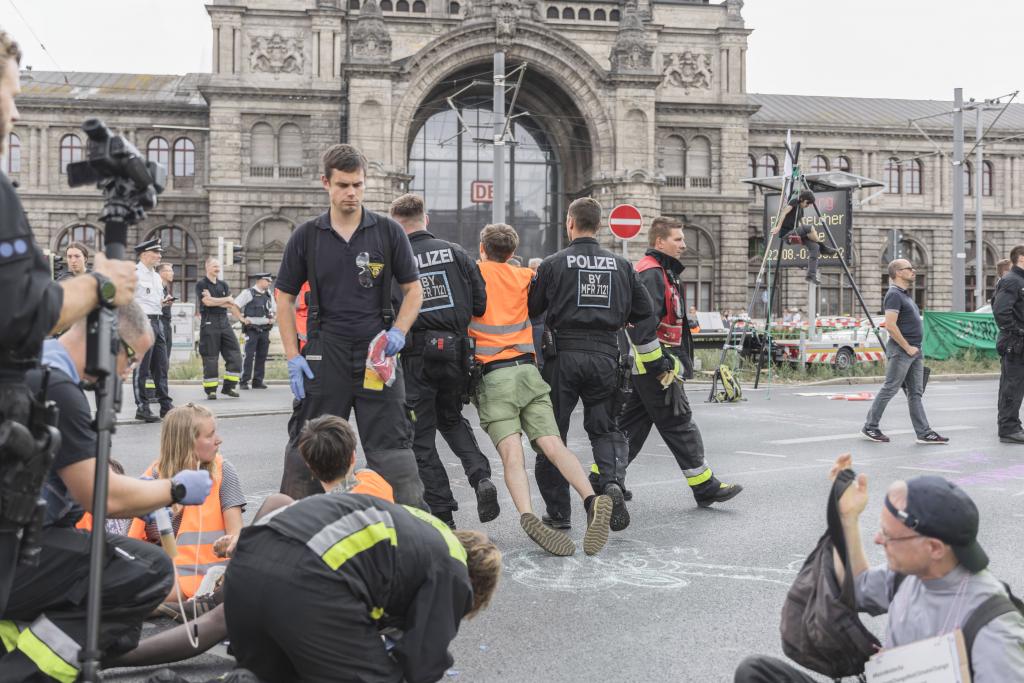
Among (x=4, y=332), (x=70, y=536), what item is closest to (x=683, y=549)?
(x=70, y=536)

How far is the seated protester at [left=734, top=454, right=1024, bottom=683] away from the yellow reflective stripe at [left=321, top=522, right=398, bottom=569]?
1490 millimetres

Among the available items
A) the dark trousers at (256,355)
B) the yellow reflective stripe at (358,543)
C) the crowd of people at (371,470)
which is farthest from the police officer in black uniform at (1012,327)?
the dark trousers at (256,355)

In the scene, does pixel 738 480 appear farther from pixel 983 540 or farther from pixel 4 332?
pixel 4 332

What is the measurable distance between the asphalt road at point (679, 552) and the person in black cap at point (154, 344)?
2.23 ft

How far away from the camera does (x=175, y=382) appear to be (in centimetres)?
1952

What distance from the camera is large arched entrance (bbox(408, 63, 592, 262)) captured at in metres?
47.8

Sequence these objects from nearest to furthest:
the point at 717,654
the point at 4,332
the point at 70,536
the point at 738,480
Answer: the point at 4,332, the point at 70,536, the point at 717,654, the point at 738,480

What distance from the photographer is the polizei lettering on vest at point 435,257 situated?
688 centimetres

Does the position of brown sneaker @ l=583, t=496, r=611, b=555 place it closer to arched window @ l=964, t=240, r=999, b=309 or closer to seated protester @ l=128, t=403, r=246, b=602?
seated protester @ l=128, t=403, r=246, b=602

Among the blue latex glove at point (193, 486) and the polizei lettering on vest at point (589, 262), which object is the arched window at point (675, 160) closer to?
the polizei lettering on vest at point (589, 262)

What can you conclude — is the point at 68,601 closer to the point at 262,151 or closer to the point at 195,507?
the point at 195,507

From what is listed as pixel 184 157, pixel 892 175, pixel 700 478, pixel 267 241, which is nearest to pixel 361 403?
pixel 700 478

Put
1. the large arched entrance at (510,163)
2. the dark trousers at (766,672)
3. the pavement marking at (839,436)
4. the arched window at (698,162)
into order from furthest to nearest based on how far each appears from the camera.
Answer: the arched window at (698,162), the large arched entrance at (510,163), the pavement marking at (839,436), the dark trousers at (766,672)

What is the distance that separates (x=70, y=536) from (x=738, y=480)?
6439 millimetres
